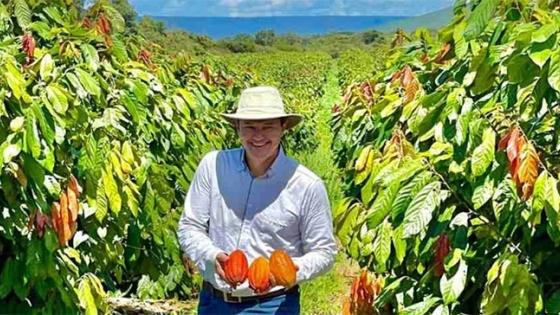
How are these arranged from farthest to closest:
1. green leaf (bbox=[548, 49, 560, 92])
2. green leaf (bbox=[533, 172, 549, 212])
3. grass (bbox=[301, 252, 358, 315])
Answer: grass (bbox=[301, 252, 358, 315]), green leaf (bbox=[533, 172, 549, 212]), green leaf (bbox=[548, 49, 560, 92])

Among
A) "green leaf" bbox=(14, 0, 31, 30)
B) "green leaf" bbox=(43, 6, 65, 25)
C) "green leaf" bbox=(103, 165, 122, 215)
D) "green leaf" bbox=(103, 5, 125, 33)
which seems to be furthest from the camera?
"green leaf" bbox=(103, 5, 125, 33)

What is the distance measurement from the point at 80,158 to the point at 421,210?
1.13 meters

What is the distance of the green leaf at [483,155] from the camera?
1.61 meters

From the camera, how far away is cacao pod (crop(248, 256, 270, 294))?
1973 mm

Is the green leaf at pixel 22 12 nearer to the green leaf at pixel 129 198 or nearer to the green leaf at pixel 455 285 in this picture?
the green leaf at pixel 129 198

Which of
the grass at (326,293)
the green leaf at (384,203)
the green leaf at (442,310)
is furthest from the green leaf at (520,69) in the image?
the grass at (326,293)

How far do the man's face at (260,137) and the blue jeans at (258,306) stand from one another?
0.38 m

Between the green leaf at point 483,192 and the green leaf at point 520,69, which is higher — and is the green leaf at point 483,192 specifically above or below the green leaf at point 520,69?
below

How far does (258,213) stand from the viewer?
82.8 inches

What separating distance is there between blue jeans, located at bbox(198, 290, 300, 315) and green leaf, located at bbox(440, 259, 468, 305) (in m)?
0.52

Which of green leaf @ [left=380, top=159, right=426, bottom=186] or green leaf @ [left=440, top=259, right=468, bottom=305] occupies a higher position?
green leaf @ [left=380, top=159, right=426, bottom=186]

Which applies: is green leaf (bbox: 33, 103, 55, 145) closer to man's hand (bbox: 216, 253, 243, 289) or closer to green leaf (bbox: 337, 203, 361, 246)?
man's hand (bbox: 216, 253, 243, 289)

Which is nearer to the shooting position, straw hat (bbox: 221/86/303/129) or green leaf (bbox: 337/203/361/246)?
straw hat (bbox: 221/86/303/129)

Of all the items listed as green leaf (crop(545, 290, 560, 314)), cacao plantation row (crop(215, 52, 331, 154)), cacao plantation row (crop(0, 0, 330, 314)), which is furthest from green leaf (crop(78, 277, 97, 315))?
cacao plantation row (crop(215, 52, 331, 154))
